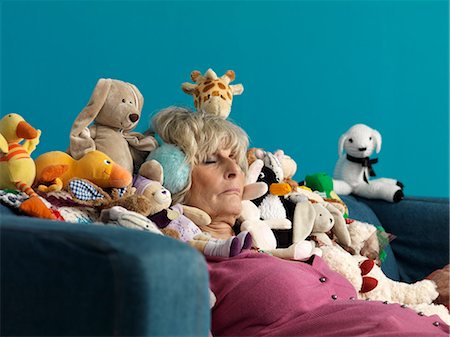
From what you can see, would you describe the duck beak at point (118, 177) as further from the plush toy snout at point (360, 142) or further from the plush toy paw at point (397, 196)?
the plush toy paw at point (397, 196)

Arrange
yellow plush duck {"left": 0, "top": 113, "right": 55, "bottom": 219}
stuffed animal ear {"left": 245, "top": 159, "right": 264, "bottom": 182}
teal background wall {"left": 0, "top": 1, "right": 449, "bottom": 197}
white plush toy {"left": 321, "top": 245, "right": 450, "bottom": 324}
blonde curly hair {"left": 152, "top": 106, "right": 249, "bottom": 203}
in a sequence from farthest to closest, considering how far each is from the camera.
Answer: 1. teal background wall {"left": 0, "top": 1, "right": 449, "bottom": 197}
2. stuffed animal ear {"left": 245, "top": 159, "right": 264, "bottom": 182}
3. white plush toy {"left": 321, "top": 245, "right": 450, "bottom": 324}
4. blonde curly hair {"left": 152, "top": 106, "right": 249, "bottom": 203}
5. yellow plush duck {"left": 0, "top": 113, "right": 55, "bottom": 219}

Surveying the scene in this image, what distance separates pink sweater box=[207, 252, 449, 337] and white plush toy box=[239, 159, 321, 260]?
211 millimetres

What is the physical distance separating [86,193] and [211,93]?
25.2 inches

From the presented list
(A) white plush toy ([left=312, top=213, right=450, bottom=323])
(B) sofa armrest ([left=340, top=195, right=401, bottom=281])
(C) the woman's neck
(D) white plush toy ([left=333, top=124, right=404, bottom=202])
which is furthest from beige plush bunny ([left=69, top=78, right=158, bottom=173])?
(D) white plush toy ([left=333, top=124, right=404, bottom=202])

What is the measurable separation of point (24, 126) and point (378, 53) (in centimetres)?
270

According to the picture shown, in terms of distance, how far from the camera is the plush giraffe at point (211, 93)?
2189 mm

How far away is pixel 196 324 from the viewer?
1016 millimetres

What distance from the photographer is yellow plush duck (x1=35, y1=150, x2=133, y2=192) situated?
67.4 inches

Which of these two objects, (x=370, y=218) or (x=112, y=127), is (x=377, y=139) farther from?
(x=112, y=127)

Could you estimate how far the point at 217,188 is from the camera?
1962mm

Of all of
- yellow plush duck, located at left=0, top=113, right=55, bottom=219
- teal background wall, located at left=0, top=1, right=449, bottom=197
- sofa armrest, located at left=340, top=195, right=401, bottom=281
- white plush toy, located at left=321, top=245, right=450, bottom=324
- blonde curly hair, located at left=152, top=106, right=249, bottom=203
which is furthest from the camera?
teal background wall, located at left=0, top=1, right=449, bottom=197

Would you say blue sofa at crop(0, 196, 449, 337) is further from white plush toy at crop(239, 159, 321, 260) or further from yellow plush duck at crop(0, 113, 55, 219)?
white plush toy at crop(239, 159, 321, 260)

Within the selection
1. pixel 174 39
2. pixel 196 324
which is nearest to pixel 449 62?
pixel 174 39

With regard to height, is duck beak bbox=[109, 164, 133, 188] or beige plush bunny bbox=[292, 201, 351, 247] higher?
beige plush bunny bbox=[292, 201, 351, 247]
